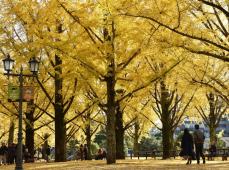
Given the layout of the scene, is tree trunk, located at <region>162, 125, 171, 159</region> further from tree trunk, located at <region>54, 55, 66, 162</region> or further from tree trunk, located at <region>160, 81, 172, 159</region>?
tree trunk, located at <region>54, 55, 66, 162</region>

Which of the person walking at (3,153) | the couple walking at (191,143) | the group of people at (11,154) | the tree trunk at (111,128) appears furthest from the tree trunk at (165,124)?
the person walking at (3,153)

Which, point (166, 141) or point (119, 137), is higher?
point (119, 137)

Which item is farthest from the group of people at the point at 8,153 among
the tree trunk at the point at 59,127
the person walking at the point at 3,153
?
the tree trunk at the point at 59,127

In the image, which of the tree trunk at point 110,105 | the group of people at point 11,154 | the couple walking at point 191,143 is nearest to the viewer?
the tree trunk at point 110,105

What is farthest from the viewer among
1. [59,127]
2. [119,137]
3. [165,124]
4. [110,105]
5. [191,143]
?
[119,137]

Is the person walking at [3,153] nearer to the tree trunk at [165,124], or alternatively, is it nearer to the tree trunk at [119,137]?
the tree trunk at [119,137]

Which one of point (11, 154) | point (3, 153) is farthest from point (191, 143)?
point (3, 153)

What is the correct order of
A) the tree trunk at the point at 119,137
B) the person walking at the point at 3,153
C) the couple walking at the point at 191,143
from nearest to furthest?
1. the couple walking at the point at 191,143
2. the tree trunk at the point at 119,137
3. the person walking at the point at 3,153

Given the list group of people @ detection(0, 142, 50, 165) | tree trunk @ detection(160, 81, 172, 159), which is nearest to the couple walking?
tree trunk @ detection(160, 81, 172, 159)

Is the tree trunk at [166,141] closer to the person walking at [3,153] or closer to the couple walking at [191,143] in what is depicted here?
the couple walking at [191,143]

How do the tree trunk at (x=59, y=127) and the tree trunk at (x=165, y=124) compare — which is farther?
the tree trunk at (x=165, y=124)

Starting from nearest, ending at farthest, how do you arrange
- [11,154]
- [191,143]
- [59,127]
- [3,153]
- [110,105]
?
[191,143], [110,105], [59,127], [11,154], [3,153]

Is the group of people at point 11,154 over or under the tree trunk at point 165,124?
under

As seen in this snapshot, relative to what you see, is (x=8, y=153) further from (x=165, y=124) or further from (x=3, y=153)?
(x=165, y=124)
